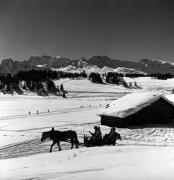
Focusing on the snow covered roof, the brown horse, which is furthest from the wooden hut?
the brown horse

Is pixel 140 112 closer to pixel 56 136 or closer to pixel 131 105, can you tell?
pixel 131 105

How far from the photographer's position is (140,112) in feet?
105

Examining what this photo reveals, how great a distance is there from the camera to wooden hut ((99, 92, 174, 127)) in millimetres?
31453

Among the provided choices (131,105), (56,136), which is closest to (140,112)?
(131,105)

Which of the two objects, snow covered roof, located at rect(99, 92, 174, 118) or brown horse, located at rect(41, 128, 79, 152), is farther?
snow covered roof, located at rect(99, 92, 174, 118)

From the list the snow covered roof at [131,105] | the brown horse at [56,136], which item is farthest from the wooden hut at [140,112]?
the brown horse at [56,136]

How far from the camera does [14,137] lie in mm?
25562

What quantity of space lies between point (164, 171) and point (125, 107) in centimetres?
2447

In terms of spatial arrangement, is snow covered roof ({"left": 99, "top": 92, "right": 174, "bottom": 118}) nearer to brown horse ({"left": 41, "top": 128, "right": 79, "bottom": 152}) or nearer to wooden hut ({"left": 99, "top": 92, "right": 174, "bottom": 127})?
wooden hut ({"left": 99, "top": 92, "right": 174, "bottom": 127})

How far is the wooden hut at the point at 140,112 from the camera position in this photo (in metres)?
31.5

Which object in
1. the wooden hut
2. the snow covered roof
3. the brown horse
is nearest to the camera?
the brown horse

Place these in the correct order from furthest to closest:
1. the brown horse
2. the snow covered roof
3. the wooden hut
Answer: the snow covered roof, the wooden hut, the brown horse

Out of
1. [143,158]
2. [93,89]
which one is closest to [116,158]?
[143,158]

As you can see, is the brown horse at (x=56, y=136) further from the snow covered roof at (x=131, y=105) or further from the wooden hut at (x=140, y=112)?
the snow covered roof at (x=131, y=105)
